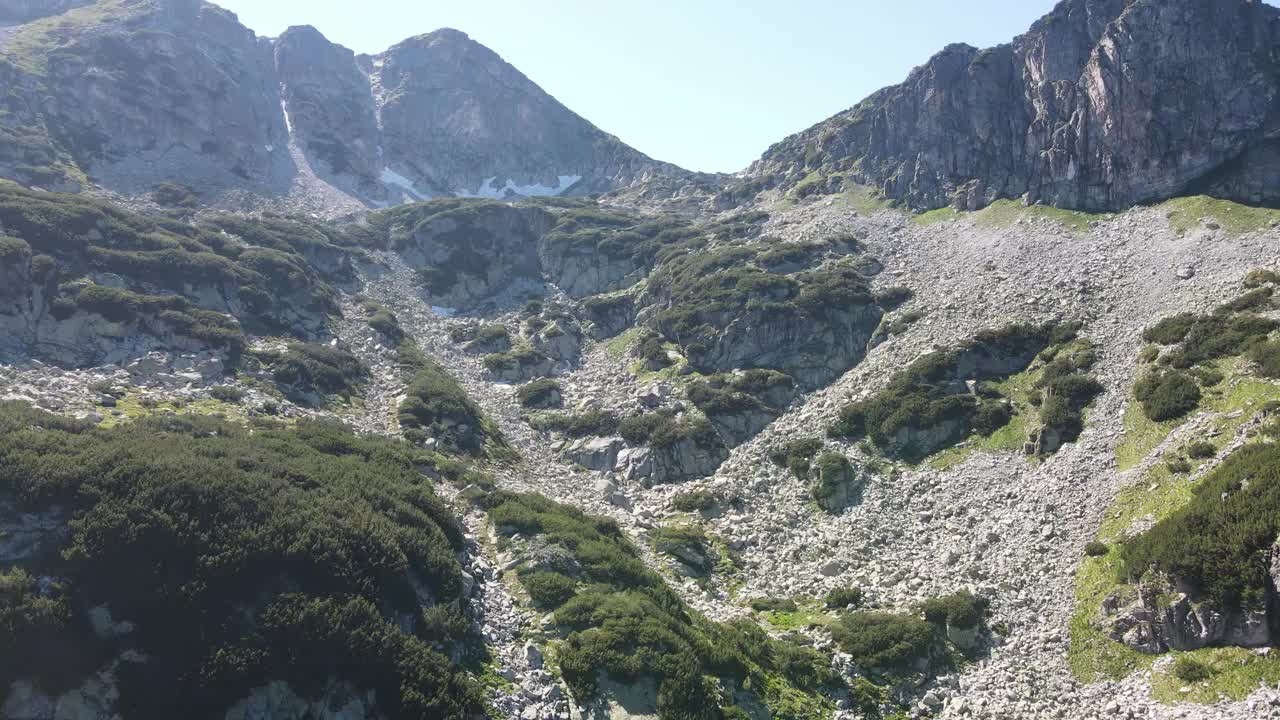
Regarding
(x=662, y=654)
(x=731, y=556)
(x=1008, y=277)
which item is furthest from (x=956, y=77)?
(x=662, y=654)

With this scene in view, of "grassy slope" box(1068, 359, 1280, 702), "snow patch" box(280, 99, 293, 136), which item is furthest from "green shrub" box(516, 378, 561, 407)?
"snow patch" box(280, 99, 293, 136)

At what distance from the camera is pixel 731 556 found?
33312mm

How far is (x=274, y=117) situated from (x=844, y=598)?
13379 cm

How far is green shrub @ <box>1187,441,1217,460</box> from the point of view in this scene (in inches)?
950

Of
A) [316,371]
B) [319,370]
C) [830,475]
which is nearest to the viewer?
[830,475]

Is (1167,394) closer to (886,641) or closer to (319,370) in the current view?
(886,641)

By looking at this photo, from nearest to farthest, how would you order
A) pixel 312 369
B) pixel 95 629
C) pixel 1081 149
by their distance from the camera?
pixel 95 629 < pixel 312 369 < pixel 1081 149

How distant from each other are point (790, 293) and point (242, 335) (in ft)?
135

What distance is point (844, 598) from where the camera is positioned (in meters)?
27.4

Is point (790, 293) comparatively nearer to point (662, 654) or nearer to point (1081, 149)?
point (1081, 149)

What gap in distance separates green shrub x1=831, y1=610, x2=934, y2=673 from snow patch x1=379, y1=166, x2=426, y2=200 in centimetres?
12310

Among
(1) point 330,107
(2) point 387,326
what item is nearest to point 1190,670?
(2) point 387,326

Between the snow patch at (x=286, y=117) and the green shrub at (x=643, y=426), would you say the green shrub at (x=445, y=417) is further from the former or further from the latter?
the snow patch at (x=286, y=117)

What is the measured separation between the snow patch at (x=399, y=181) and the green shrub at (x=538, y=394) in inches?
3447
